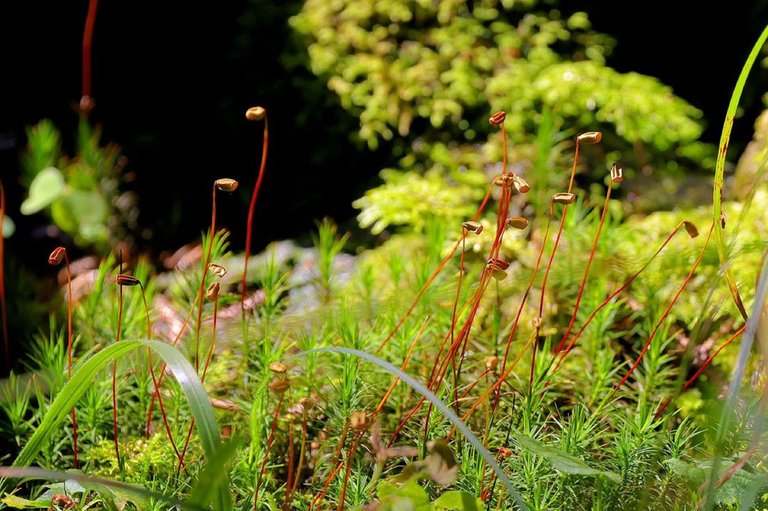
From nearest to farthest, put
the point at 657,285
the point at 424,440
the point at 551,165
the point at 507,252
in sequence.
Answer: the point at 424,440
the point at 657,285
the point at 507,252
the point at 551,165

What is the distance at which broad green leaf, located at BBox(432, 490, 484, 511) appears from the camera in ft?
3.34

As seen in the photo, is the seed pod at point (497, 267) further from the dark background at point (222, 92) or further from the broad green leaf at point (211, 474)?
the dark background at point (222, 92)

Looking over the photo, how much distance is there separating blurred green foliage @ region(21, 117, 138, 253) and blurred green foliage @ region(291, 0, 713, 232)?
0.96m

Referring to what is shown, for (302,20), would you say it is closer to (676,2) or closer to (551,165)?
(551,165)

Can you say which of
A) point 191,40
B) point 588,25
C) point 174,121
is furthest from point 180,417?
point 588,25

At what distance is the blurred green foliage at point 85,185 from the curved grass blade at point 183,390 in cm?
188

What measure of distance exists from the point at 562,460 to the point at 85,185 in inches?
93.8

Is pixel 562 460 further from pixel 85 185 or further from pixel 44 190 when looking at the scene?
pixel 85 185

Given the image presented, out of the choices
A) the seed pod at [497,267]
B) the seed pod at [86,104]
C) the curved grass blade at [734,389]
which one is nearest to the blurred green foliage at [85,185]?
the seed pod at [86,104]

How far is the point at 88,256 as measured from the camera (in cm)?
304

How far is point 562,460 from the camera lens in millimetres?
1079

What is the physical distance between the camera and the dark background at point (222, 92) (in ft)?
10.1

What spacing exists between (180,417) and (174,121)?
2.07 metres

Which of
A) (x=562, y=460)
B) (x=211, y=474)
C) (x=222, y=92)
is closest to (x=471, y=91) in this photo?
(x=222, y=92)
